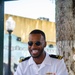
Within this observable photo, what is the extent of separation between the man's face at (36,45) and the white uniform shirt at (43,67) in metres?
0.14

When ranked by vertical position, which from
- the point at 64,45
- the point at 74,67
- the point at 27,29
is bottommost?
the point at 74,67

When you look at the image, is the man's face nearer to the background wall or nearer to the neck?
the neck

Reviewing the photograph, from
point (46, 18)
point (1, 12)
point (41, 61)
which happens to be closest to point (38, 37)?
point (41, 61)

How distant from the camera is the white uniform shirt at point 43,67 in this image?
234cm

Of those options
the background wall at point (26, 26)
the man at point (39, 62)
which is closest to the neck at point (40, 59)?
the man at point (39, 62)

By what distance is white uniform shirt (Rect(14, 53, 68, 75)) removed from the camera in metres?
2.34

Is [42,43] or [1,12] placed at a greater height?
[1,12]

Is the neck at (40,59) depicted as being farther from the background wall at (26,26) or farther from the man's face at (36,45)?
the background wall at (26,26)

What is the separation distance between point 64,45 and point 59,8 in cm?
58

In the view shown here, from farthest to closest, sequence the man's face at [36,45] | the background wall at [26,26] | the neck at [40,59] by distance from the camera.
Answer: the background wall at [26,26]
the neck at [40,59]
the man's face at [36,45]

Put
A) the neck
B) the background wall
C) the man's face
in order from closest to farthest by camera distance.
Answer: the man's face
the neck
the background wall

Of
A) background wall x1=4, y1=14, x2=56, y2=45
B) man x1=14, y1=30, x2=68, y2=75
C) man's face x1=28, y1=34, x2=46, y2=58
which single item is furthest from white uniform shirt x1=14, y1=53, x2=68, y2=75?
background wall x1=4, y1=14, x2=56, y2=45

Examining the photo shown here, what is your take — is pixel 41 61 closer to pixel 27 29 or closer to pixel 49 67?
pixel 49 67

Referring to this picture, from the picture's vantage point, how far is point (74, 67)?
3393 millimetres
